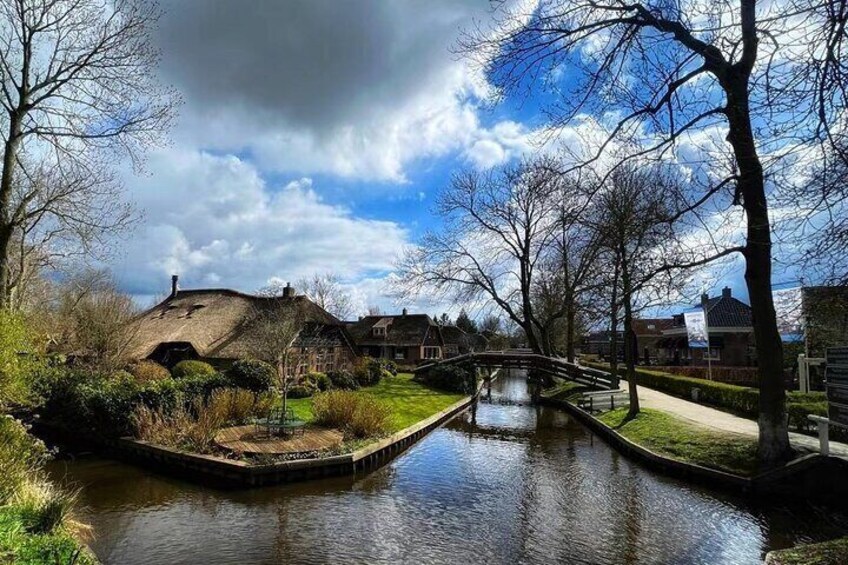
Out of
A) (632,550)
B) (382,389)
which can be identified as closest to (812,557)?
(632,550)

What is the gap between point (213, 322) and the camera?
31.2m

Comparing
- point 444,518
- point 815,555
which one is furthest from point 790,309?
point 444,518

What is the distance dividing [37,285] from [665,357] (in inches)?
2142

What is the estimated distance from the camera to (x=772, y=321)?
A: 451 inches

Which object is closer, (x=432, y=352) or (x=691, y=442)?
(x=691, y=442)

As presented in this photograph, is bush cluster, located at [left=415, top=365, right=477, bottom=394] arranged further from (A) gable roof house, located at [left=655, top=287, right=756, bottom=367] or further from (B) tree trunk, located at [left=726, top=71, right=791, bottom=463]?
(B) tree trunk, located at [left=726, top=71, right=791, bottom=463]

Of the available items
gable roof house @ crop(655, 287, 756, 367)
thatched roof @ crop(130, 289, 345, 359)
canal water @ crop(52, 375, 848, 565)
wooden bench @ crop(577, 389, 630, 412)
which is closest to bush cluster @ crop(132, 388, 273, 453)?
canal water @ crop(52, 375, 848, 565)

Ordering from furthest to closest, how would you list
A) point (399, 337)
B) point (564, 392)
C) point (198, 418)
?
point (399, 337) < point (564, 392) < point (198, 418)

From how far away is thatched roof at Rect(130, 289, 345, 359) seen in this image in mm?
28750

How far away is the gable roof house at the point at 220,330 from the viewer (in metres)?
28.7

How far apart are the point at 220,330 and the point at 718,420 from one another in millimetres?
25569

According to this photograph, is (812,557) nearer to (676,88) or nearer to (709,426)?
(676,88)

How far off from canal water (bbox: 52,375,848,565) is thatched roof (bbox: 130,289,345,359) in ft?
48.1

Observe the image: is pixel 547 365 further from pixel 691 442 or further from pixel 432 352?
pixel 432 352
